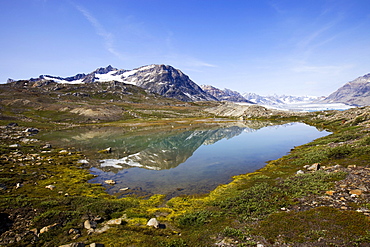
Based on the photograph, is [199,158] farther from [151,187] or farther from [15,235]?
[15,235]

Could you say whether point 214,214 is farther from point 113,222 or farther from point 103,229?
point 103,229

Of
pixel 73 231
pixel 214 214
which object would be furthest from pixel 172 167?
pixel 73 231

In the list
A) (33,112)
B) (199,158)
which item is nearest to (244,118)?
(199,158)

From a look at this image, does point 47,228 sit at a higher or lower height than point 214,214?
higher

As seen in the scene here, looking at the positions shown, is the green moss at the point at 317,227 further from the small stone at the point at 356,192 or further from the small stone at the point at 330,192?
the small stone at the point at 356,192

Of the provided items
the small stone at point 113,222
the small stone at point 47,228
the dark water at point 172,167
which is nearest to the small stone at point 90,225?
the small stone at point 113,222

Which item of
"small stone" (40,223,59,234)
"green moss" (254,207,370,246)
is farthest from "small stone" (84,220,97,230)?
"green moss" (254,207,370,246)

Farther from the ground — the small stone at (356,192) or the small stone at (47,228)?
the small stone at (356,192)

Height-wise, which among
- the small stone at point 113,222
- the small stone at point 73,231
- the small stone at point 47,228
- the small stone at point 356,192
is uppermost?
the small stone at point 356,192

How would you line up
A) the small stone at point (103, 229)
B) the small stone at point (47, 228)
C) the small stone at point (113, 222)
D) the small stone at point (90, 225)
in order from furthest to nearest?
the small stone at point (113, 222)
the small stone at point (90, 225)
the small stone at point (103, 229)
the small stone at point (47, 228)

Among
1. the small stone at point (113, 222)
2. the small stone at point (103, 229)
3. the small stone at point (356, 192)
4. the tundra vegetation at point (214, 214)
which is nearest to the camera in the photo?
the tundra vegetation at point (214, 214)

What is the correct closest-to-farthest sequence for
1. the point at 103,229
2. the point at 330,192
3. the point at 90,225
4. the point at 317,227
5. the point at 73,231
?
1. the point at 317,227
2. the point at 73,231
3. the point at 103,229
4. the point at 90,225
5. the point at 330,192

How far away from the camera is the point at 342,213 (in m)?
14.3

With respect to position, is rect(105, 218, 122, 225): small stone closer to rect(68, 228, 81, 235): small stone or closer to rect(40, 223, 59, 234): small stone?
rect(68, 228, 81, 235): small stone
